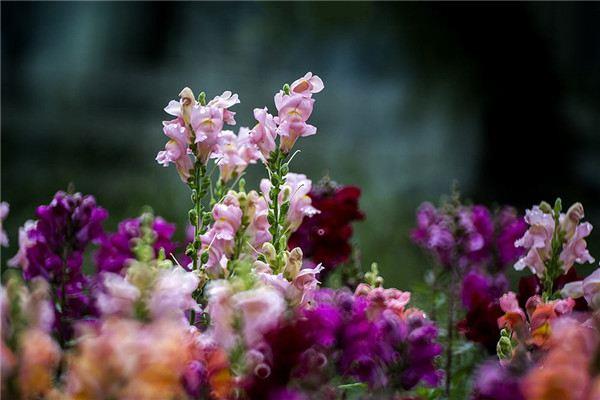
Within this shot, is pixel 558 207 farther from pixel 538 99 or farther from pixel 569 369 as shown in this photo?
pixel 538 99

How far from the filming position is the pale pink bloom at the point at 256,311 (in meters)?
0.67

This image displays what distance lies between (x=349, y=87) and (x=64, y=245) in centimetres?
275

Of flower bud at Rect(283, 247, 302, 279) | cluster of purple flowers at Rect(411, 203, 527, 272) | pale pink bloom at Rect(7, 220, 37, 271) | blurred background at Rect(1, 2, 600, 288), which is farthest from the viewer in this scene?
blurred background at Rect(1, 2, 600, 288)

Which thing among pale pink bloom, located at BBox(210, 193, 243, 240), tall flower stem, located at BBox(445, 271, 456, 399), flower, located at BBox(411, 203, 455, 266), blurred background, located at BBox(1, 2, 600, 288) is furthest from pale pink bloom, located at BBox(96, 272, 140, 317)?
blurred background, located at BBox(1, 2, 600, 288)

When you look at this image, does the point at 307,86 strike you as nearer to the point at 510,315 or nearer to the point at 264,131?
the point at 264,131

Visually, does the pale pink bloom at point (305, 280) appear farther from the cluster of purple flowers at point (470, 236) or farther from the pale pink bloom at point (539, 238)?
the cluster of purple flowers at point (470, 236)

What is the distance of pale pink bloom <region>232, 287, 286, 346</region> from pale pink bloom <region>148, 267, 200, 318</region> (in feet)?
0.18

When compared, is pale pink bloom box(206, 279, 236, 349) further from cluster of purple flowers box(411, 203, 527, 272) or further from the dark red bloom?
cluster of purple flowers box(411, 203, 527, 272)

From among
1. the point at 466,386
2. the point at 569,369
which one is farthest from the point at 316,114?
the point at 569,369

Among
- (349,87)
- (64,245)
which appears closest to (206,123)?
(64,245)

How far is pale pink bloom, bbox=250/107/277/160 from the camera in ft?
3.35

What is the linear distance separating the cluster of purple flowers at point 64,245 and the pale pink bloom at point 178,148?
0.47 feet

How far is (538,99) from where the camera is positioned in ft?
12.5

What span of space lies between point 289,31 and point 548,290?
2916 millimetres
